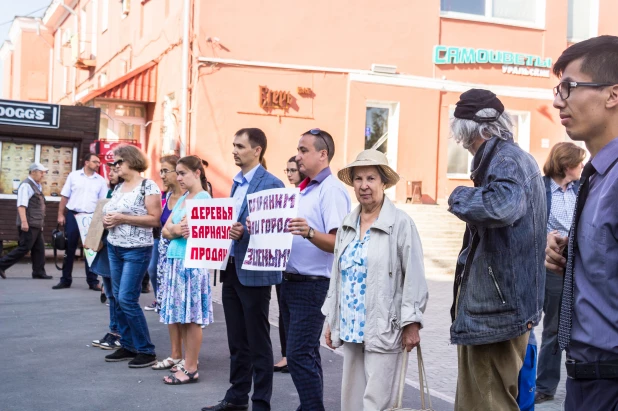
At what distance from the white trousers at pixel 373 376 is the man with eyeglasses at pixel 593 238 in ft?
6.28

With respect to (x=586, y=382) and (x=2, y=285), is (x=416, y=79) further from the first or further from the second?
(x=586, y=382)

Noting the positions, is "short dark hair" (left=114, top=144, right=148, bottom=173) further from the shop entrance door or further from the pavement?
the shop entrance door

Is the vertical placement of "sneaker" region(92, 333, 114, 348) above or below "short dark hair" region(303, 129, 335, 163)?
below

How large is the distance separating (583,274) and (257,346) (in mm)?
3743

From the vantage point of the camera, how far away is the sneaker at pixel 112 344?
8.83 meters

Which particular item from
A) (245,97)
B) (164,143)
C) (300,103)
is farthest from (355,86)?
(164,143)

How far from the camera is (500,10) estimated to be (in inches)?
882

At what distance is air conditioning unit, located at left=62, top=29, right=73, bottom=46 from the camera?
34.5m

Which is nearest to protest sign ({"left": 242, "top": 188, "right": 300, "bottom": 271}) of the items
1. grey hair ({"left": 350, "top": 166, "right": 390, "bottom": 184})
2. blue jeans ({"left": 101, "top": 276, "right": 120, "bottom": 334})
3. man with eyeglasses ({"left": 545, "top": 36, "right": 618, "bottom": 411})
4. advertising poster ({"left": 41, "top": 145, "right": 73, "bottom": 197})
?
grey hair ({"left": 350, "top": 166, "right": 390, "bottom": 184})

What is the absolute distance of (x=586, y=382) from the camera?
2.75 metres

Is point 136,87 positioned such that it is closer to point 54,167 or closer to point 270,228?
point 54,167

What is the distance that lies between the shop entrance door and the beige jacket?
16.0m

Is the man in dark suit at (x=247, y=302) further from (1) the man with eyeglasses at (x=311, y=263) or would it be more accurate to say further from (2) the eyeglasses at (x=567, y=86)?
(2) the eyeglasses at (x=567, y=86)

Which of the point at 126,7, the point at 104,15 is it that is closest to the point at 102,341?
the point at 126,7
